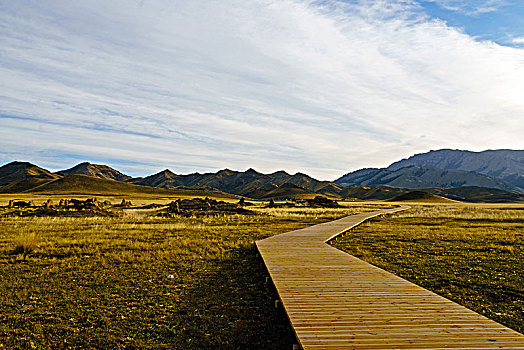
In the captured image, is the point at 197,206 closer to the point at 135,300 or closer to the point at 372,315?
the point at 135,300

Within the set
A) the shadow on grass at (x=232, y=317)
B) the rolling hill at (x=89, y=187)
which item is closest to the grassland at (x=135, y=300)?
the shadow on grass at (x=232, y=317)

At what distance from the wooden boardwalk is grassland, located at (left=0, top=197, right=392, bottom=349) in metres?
0.94

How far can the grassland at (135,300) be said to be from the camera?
6.46 m

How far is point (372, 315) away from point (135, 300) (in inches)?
235

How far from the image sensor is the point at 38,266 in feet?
40.1

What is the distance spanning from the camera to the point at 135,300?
8516 mm

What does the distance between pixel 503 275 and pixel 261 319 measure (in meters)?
8.75

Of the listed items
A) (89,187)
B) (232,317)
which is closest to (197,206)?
(232,317)

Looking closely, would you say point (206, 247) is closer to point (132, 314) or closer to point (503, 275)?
point (132, 314)

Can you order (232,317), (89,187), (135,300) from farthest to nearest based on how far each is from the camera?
(89,187) < (135,300) < (232,317)

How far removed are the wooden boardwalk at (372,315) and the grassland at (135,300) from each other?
937 mm

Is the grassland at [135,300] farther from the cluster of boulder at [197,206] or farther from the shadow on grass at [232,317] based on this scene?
the cluster of boulder at [197,206]

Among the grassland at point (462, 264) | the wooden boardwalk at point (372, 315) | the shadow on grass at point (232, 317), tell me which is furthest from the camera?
the grassland at point (462, 264)

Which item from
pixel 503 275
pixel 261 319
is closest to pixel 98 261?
pixel 261 319
